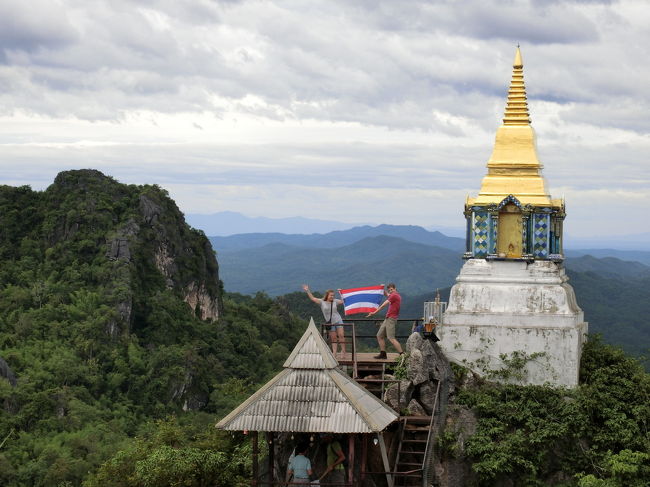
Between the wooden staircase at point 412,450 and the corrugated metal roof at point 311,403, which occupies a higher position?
the corrugated metal roof at point 311,403

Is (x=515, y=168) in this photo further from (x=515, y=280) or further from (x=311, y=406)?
(x=311, y=406)

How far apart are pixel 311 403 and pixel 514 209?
6.67 meters

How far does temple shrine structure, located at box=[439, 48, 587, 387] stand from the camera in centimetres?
2045

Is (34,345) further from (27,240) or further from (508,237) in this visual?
(508,237)

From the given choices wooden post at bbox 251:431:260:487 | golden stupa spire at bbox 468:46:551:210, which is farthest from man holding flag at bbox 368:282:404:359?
wooden post at bbox 251:431:260:487

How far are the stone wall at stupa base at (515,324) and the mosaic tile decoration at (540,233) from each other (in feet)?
1.19

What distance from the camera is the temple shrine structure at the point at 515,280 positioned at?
20.5 meters

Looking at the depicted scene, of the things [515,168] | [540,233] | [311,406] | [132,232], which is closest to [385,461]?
[311,406]

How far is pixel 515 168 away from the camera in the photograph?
21.7 m

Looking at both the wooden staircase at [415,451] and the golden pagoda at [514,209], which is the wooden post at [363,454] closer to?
the wooden staircase at [415,451]

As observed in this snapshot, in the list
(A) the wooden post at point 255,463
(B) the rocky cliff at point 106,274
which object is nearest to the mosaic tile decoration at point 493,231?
(A) the wooden post at point 255,463

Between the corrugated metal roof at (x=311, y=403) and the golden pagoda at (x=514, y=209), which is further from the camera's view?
the golden pagoda at (x=514, y=209)

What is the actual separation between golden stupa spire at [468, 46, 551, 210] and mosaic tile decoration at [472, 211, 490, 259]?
→ 0.91 feet

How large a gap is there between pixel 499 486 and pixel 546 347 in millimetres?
2693
